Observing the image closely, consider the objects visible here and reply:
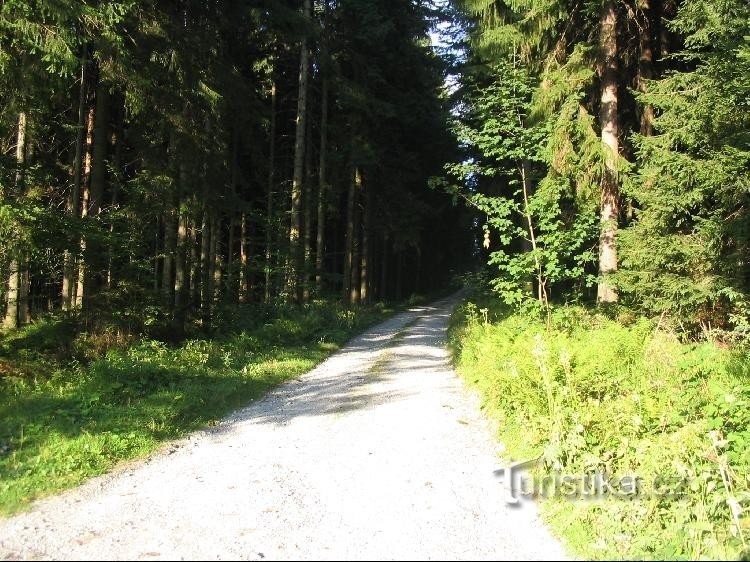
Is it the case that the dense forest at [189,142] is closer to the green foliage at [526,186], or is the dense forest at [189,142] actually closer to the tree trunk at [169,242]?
the tree trunk at [169,242]

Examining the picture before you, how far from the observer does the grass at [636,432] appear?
3.95 m

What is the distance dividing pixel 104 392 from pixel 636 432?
692cm

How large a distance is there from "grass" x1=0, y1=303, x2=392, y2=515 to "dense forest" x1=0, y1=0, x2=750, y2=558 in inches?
1.9

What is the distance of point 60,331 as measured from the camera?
33.4 ft

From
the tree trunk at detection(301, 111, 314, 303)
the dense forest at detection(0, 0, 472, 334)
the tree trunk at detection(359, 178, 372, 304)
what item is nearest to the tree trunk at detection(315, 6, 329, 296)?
the dense forest at detection(0, 0, 472, 334)

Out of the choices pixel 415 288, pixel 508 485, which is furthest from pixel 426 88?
pixel 508 485

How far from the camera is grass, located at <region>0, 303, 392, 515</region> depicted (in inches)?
212

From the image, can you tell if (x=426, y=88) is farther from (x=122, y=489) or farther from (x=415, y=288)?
(x=122, y=489)

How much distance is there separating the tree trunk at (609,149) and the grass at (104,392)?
6.52 meters

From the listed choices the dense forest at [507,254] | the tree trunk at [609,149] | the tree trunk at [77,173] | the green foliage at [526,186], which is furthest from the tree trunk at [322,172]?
the tree trunk at [609,149]

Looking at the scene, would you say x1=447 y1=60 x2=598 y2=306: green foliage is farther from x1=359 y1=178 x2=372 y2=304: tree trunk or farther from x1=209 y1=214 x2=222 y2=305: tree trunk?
x1=359 y1=178 x2=372 y2=304: tree trunk

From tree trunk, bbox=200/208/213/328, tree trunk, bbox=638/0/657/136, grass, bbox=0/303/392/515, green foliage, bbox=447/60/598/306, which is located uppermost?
tree trunk, bbox=638/0/657/136

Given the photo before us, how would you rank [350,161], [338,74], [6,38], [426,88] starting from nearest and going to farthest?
[6,38]
[338,74]
[350,161]
[426,88]

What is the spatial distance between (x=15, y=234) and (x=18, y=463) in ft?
11.8
